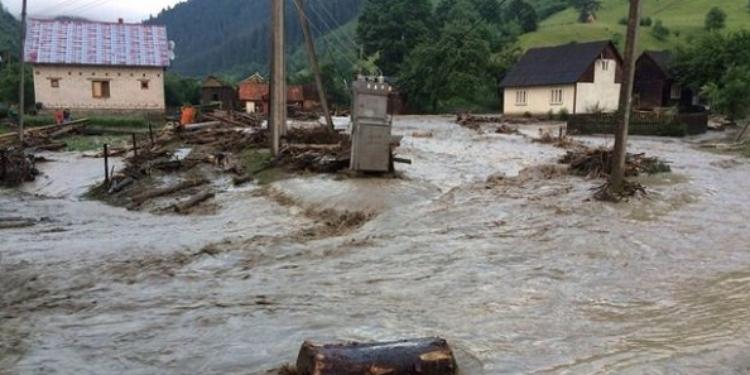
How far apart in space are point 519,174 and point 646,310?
12.8 meters

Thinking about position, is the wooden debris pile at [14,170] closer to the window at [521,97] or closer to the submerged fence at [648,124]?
the submerged fence at [648,124]

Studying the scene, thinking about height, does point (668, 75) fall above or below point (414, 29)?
below

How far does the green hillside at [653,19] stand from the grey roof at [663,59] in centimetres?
1089

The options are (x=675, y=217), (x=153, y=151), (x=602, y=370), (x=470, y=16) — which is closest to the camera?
(x=602, y=370)

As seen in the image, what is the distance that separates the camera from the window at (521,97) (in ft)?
203

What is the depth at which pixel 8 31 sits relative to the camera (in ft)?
314

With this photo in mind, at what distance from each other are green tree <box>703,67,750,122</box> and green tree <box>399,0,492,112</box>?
22.9 meters

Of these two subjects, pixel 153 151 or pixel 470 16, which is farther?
pixel 470 16

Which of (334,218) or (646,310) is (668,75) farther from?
(646,310)

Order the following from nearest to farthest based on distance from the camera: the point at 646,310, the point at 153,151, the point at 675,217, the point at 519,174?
the point at 646,310, the point at 675,217, the point at 519,174, the point at 153,151

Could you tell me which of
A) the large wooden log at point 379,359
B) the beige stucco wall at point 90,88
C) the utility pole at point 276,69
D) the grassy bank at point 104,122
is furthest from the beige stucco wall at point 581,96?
the large wooden log at point 379,359

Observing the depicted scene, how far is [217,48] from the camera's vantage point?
156 m

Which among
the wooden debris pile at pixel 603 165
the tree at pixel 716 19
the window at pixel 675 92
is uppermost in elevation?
the tree at pixel 716 19

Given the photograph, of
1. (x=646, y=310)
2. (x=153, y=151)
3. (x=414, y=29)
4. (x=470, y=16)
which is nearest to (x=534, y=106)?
(x=414, y=29)
